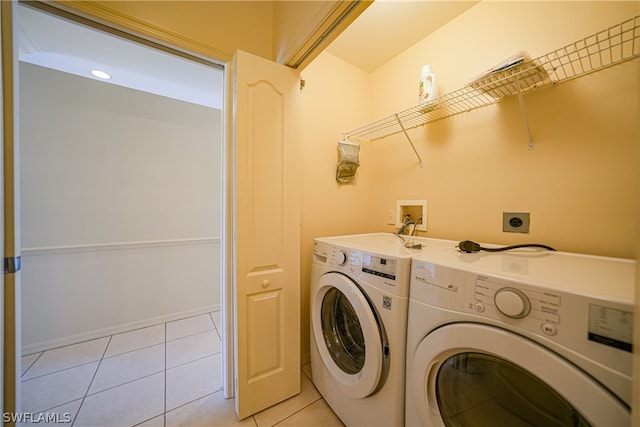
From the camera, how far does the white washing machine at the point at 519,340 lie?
17.2 inches

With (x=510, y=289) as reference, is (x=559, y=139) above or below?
above

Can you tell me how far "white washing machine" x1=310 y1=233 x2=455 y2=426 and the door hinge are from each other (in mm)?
1200

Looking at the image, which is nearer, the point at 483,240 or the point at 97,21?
the point at 97,21

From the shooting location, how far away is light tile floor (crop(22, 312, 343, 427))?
115 centimetres

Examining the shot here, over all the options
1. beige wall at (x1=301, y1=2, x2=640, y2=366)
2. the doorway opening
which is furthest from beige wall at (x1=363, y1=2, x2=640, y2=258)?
the doorway opening

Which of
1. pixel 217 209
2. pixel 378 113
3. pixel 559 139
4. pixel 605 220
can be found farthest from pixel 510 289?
pixel 217 209

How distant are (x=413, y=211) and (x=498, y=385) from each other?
107 centimetres

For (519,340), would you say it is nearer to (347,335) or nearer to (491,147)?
(347,335)

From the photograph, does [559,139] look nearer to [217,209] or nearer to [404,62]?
[404,62]

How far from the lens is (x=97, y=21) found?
2.98ft

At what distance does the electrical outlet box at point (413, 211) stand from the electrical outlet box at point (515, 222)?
42 cm

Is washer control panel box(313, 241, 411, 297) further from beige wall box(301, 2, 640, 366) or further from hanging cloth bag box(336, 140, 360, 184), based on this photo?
hanging cloth bag box(336, 140, 360, 184)

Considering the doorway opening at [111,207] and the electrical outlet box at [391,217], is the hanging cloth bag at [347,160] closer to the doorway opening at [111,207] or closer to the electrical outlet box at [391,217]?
the electrical outlet box at [391,217]

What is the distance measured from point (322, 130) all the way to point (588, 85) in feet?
4.36
